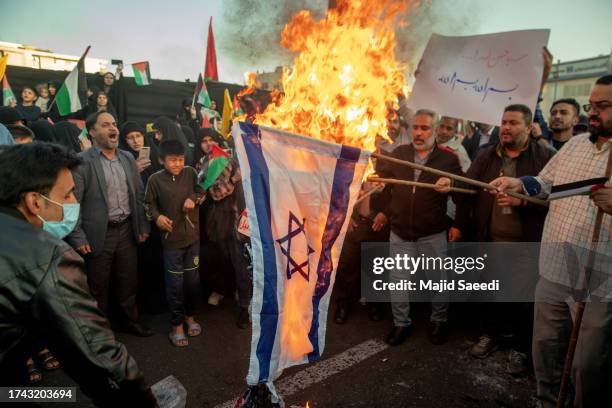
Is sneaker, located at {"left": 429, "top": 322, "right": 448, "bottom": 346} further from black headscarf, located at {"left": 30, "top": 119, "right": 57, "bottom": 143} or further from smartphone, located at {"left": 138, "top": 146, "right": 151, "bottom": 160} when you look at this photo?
black headscarf, located at {"left": 30, "top": 119, "right": 57, "bottom": 143}

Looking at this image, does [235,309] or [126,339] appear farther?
[235,309]

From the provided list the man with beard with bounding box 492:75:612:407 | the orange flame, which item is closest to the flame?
the orange flame

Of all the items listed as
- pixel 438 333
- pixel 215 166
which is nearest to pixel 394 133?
pixel 215 166

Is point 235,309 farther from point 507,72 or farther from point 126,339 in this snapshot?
point 507,72

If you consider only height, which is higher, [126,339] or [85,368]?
[85,368]

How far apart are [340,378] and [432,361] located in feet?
3.66

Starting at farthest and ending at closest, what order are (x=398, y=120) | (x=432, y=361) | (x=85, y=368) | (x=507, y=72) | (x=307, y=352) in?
(x=398, y=120), (x=507, y=72), (x=432, y=361), (x=307, y=352), (x=85, y=368)

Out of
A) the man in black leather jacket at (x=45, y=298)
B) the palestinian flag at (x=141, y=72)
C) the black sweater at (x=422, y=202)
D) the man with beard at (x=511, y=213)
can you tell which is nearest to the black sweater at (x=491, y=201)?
the man with beard at (x=511, y=213)

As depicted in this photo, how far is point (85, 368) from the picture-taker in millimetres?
1743

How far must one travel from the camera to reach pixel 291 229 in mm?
2449

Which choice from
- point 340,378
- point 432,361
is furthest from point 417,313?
point 340,378

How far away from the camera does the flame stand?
3.46m

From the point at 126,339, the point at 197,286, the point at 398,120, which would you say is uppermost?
the point at 398,120

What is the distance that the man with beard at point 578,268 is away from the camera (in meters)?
2.82
